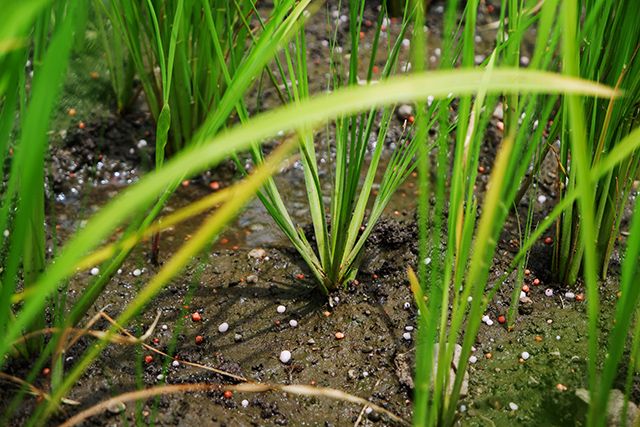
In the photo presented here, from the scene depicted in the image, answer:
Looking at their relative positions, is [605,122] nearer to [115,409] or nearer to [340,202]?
[340,202]

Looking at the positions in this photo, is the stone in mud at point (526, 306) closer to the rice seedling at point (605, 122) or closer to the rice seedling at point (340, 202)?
the rice seedling at point (605, 122)

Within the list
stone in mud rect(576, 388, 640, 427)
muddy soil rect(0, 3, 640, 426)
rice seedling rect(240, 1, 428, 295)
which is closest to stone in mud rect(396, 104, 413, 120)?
muddy soil rect(0, 3, 640, 426)

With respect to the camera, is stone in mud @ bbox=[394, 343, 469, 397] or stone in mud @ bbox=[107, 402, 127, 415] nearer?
stone in mud @ bbox=[107, 402, 127, 415]

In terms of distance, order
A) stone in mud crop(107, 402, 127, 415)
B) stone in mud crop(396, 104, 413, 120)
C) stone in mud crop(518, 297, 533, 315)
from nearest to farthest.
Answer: stone in mud crop(107, 402, 127, 415) < stone in mud crop(518, 297, 533, 315) < stone in mud crop(396, 104, 413, 120)

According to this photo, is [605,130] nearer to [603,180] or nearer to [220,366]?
[603,180]

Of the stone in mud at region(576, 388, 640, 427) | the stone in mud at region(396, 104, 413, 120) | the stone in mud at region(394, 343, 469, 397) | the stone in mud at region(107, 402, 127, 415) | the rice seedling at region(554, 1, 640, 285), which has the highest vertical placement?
the rice seedling at region(554, 1, 640, 285)

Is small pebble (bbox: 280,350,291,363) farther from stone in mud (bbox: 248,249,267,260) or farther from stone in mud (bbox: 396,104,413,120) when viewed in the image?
stone in mud (bbox: 396,104,413,120)
